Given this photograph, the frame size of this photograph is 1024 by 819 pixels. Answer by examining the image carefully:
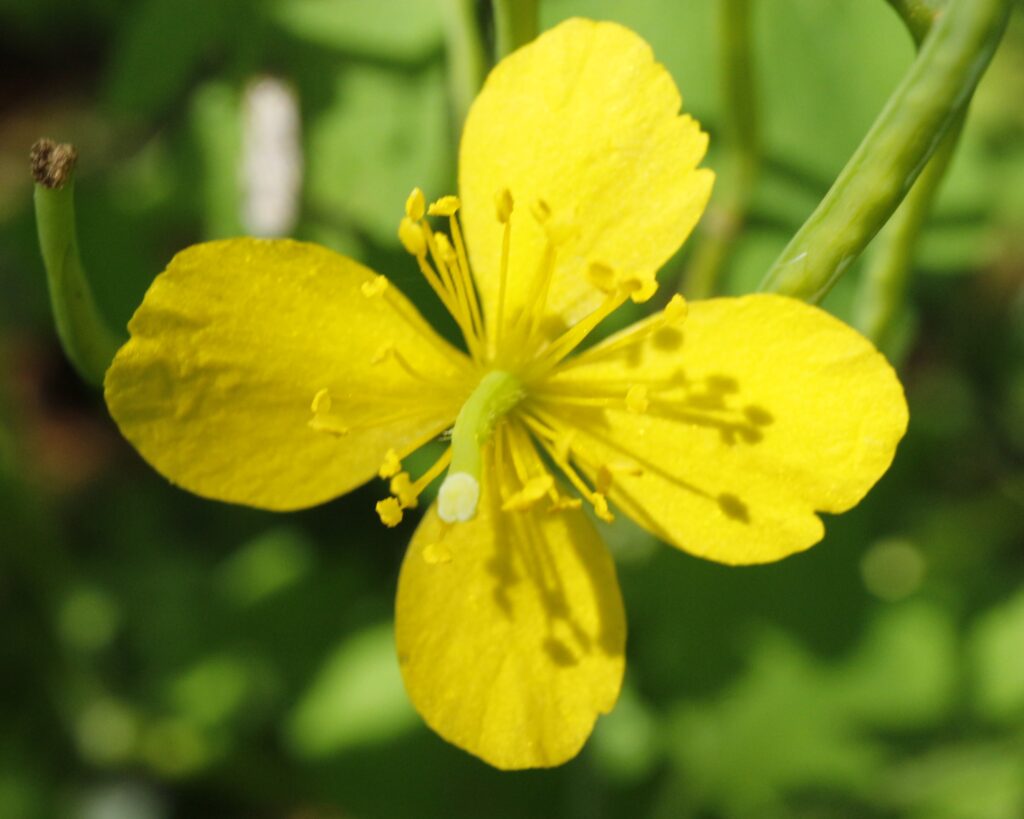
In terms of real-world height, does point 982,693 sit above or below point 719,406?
below

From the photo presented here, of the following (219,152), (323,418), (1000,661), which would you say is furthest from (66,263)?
(1000,661)

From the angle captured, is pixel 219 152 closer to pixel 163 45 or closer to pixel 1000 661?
pixel 163 45

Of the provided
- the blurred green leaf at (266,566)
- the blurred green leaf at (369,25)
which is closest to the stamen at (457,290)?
the blurred green leaf at (369,25)

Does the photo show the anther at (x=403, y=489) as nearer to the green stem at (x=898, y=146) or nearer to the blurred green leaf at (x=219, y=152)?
the green stem at (x=898, y=146)

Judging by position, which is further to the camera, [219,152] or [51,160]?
[219,152]

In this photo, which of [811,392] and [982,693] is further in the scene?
[982,693]

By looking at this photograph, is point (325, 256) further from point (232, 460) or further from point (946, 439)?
point (946, 439)

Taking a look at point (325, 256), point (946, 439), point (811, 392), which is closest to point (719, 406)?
point (811, 392)

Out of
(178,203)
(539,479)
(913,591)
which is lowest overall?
(913,591)
